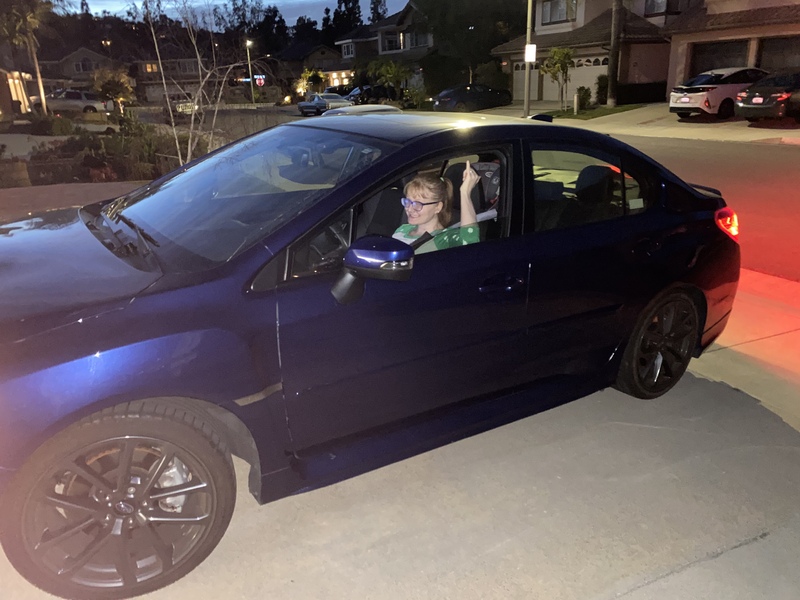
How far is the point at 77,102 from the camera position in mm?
45688

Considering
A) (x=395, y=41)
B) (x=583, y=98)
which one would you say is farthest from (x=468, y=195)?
(x=395, y=41)

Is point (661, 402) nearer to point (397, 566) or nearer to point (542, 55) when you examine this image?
point (397, 566)

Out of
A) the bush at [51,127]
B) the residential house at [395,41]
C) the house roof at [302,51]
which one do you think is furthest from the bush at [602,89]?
the house roof at [302,51]

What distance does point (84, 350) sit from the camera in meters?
2.15

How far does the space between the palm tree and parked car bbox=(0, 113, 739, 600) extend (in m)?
40.4

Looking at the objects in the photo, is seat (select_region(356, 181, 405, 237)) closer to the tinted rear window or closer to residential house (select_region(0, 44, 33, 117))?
the tinted rear window

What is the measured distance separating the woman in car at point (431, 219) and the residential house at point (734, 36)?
27104 millimetres

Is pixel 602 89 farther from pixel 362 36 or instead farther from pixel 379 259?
pixel 362 36

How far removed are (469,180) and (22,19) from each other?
46.5m

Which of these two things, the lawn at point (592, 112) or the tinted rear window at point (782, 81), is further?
the lawn at point (592, 112)

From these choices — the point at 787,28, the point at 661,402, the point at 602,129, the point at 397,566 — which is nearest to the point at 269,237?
the point at 397,566

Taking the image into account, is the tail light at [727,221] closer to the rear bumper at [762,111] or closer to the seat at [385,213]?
the seat at [385,213]

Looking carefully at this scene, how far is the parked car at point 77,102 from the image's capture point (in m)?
42.8

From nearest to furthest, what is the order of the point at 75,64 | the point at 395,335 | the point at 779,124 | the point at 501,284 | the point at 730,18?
the point at 395,335
the point at 501,284
the point at 779,124
the point at 730,18
the point at 75,64
